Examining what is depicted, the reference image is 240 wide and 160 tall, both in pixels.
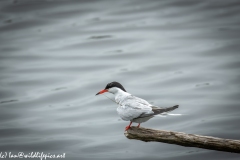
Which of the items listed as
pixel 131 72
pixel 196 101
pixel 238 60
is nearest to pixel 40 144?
pixel 196 101

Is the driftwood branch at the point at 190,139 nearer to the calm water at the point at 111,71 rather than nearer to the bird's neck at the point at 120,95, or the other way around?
the bird's neck at the point at 120,95

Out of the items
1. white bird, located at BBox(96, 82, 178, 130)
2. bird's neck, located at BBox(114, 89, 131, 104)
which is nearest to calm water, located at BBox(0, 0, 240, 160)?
bird's neck, located at BBox(114, 89, 131, 104)

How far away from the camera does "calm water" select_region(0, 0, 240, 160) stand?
1423 centimetres

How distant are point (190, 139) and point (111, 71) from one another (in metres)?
14.6

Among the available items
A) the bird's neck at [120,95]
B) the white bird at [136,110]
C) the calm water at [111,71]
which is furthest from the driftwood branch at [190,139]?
the calm water at [111,71]

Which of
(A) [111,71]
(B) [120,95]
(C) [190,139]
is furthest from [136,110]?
(A) [111,71]

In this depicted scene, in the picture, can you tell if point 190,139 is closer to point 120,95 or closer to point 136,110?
point 136,110

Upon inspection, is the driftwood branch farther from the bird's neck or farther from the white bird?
the bird's neck

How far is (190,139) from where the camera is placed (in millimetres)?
6383

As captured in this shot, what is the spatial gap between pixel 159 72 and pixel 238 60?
176 inches

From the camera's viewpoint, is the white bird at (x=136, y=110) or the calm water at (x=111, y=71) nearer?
the white bird at (x=136, y=110)

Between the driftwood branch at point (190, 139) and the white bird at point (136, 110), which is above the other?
the white bird at point (136, 110)

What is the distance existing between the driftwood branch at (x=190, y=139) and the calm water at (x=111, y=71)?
605 cm

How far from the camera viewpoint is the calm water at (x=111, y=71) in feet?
46.7
